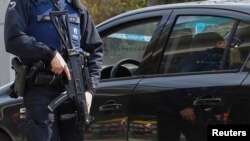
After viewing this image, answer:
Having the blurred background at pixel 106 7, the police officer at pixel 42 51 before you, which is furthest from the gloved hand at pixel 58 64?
the blurred background at pixel 106 7

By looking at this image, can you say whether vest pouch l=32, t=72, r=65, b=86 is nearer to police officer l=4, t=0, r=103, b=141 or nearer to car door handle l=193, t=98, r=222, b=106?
police officer l=4, t=0, r=103, b=141

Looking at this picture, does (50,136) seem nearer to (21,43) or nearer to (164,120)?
(21,43)

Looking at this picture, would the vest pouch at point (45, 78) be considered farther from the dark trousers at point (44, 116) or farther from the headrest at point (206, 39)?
the headrest at point (206, 39)

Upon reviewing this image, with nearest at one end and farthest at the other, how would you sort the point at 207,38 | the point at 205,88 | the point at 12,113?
A: the point at 205,88
the point at 207,38
the point at 12,113

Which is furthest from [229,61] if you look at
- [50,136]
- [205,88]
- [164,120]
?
[50,136]

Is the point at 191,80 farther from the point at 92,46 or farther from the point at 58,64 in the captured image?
the point at 58,64

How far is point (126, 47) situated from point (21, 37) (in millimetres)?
1798

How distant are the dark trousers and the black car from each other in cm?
79

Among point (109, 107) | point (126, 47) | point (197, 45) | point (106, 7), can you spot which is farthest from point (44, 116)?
point (106, 7)

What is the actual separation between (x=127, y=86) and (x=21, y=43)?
124 centimetres

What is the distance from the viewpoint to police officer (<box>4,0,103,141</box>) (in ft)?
10.8

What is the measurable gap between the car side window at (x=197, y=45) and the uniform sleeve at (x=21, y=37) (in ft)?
3.86

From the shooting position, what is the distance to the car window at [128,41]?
4.53 meters

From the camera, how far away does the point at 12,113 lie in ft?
16.1
